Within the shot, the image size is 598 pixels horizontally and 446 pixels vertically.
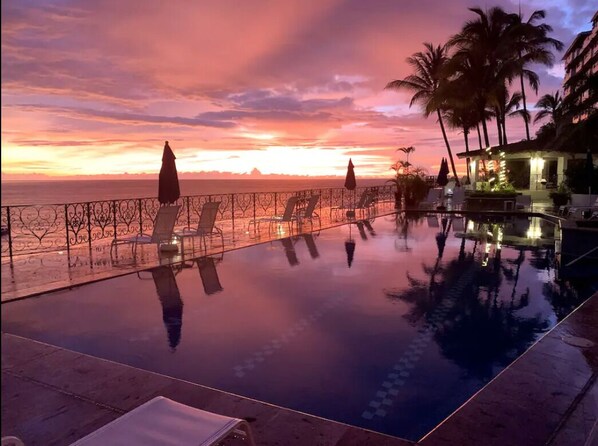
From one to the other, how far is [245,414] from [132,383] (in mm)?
951

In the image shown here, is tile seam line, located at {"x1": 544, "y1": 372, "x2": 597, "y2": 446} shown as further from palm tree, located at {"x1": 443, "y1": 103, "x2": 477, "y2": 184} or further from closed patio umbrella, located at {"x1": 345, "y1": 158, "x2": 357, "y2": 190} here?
palm tree, located at {"x1": 443, "y1": 103, "x2": 477, "y2": 184}

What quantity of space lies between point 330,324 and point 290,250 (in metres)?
4.48

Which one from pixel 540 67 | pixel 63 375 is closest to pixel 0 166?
pixel 63 375

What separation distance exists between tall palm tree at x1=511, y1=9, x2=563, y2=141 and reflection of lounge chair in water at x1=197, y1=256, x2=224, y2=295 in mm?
21311

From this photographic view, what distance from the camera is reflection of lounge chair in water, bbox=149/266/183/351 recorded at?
16.0ft

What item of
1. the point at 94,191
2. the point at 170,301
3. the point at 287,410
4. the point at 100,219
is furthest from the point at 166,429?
the point at 94,191

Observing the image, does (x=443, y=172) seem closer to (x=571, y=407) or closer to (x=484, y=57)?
(x=484, y=57)

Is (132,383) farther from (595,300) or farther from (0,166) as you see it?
(595,300)

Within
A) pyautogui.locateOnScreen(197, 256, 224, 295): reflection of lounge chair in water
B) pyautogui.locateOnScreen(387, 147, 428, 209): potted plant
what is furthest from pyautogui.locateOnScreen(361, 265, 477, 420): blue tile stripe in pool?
pyautogui.locateOnScreen(387, 147, 428, 209): potted plant

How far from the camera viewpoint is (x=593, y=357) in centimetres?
373

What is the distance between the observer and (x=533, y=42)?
25.0m

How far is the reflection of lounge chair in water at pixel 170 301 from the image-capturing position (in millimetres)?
4891

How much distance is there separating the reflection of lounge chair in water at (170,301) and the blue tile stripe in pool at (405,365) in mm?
2058

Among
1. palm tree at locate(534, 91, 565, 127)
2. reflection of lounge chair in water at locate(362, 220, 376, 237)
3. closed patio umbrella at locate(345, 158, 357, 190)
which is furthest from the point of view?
palm tree at locate(534, 91, 565, 127)
